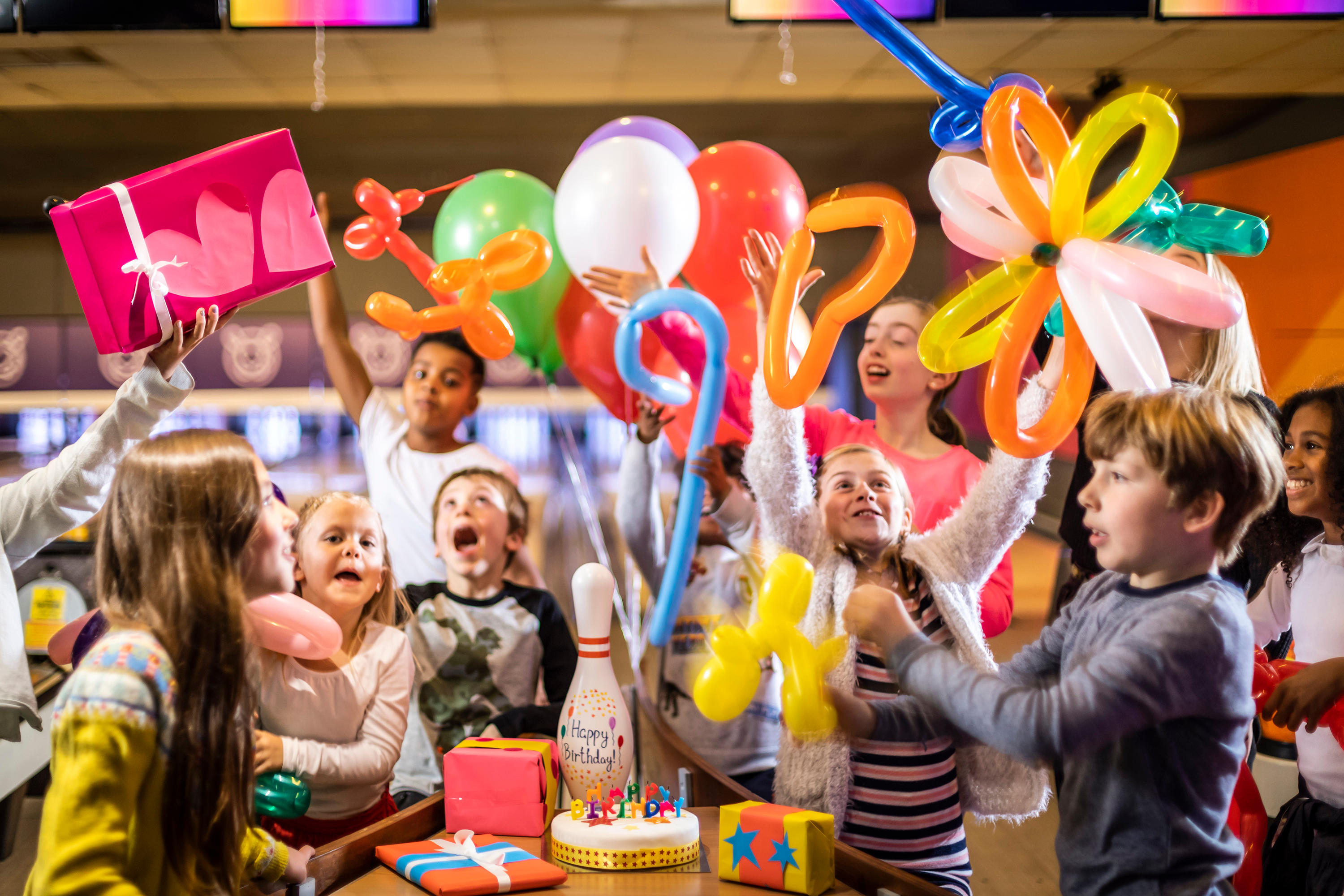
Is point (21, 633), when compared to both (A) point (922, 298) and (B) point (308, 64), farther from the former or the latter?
(B) point (308, 64)

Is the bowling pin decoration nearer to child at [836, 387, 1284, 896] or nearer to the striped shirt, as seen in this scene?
the striped shirt

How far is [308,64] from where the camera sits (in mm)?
3582

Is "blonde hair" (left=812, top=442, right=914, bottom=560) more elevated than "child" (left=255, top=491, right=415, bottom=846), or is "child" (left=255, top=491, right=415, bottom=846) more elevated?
"blonde hair" (left=812, top=442, right=914, bottom=560)

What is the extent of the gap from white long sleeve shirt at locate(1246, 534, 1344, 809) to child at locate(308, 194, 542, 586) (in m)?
1.46

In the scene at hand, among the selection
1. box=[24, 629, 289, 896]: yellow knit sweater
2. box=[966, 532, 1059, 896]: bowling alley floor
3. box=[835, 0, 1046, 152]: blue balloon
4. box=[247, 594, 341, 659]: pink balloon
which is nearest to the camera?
box=[24, 629, 289, 896]: yellow knit sweater

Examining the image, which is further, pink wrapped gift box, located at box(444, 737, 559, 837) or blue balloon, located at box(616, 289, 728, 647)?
blue balloon, located at box(616, 289, 728, 647)

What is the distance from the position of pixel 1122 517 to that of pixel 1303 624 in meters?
0.74

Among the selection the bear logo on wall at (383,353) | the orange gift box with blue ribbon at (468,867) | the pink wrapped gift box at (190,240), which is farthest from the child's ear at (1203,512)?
the bear logo on wall at (383,353)

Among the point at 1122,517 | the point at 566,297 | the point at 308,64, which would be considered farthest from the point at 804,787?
the point at 308,64

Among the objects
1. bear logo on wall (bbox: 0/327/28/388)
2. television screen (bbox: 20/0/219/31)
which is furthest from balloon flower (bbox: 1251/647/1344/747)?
bear logo on wall (bbox: 0/327/28/388)

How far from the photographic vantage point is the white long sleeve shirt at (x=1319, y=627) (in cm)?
147

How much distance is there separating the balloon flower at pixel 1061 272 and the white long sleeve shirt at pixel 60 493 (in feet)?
3.42

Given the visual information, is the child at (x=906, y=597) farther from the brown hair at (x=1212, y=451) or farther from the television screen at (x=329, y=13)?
the television screen at (x=329, y=13)

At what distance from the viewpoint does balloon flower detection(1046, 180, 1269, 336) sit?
1345 mm
